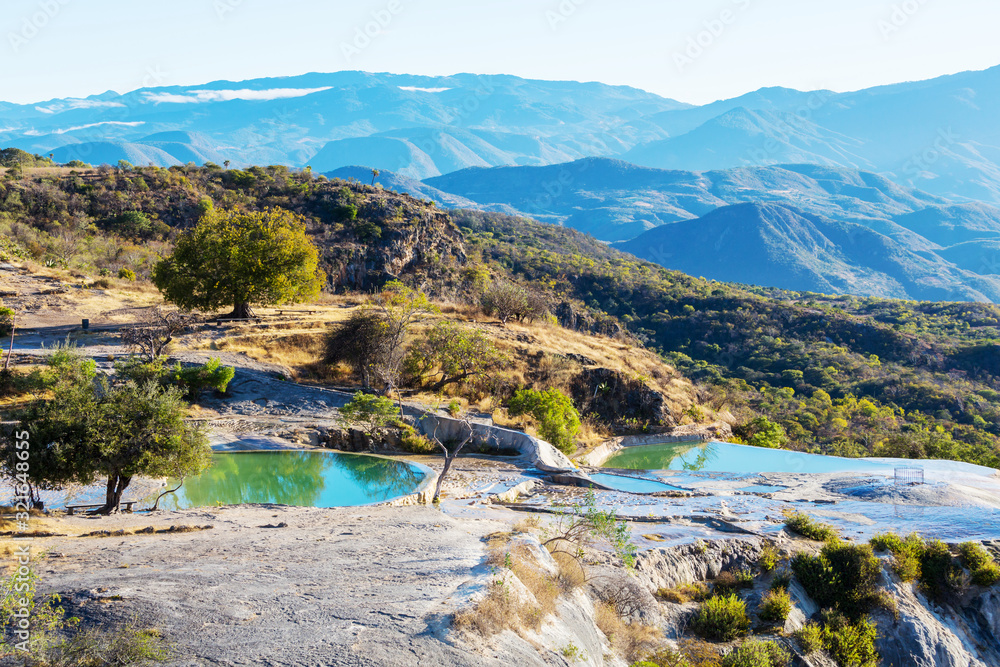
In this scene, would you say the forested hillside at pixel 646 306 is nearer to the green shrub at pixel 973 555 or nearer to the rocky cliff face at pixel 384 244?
the rocky cliff face at pixel 384 244

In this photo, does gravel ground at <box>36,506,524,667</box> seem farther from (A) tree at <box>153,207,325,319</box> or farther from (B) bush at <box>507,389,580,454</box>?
(A) tree at <box>153,207,325,319</box>

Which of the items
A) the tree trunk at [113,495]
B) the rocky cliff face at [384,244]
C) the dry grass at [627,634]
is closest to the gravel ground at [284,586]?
the tree trunk at [113,495]

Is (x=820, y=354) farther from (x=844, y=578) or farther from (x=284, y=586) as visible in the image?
(x=284, y=586)

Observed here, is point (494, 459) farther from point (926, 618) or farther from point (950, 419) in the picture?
point (950, 419)

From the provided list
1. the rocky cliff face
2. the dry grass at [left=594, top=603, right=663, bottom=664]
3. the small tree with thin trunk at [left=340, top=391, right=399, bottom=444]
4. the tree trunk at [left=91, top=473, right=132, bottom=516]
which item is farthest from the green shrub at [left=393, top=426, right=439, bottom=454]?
the rocky cliff face

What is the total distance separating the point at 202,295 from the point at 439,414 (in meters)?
12.1

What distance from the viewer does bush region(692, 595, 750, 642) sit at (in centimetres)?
937

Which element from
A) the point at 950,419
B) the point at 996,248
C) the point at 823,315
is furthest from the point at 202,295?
the point at 996,248

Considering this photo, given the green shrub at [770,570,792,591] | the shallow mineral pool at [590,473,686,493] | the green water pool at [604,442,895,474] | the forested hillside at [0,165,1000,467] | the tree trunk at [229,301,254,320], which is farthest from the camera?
the forested hillside at [0,165,1000,467]

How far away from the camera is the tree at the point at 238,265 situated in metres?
25.5

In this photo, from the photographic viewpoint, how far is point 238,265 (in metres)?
25.7

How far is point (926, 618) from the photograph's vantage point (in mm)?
10242

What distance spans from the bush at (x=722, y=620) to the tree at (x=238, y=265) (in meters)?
21.2

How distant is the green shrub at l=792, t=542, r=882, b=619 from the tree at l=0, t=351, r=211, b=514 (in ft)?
34.5
